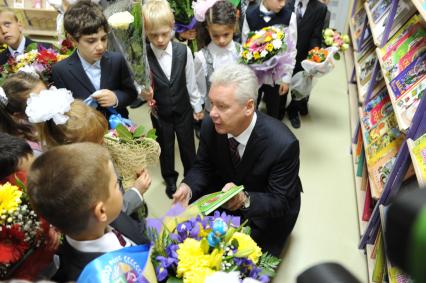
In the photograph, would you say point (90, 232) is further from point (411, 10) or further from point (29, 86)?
point (411, 10)

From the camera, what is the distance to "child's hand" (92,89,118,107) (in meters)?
2.11

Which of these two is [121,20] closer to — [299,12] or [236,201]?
[236,201]

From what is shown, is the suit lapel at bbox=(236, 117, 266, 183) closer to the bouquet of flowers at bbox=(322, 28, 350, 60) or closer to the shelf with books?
the shelf with books

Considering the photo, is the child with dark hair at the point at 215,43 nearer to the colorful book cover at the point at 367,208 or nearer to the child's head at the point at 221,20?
the child's head at the point at 221,20

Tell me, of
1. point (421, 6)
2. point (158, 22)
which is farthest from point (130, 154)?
point (421, 6)

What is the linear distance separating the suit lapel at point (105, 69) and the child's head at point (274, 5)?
1.50 metres

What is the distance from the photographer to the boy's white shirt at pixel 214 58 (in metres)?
2.81

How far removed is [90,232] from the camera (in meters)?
A: 1.16

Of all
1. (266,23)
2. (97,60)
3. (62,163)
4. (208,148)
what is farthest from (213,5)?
(62,163)

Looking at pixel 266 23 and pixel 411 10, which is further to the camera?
pixel 266 23

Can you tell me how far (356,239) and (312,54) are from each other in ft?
5.50

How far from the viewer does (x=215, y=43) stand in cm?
281

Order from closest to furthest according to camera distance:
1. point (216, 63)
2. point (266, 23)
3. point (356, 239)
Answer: point (356, 239), point (216, 63), point (266, 23)

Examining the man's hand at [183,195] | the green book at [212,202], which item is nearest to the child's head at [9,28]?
the man's hand at [183,195]
